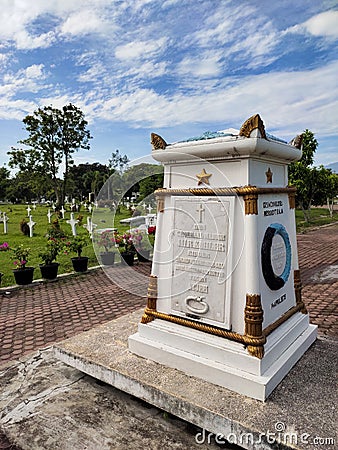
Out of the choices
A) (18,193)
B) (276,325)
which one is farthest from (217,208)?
(18,193)

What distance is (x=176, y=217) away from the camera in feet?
9.86

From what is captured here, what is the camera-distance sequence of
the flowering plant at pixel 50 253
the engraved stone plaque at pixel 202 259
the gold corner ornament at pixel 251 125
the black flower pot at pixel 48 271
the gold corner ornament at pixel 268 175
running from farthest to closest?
the flowering plant at pixel 50 253 → the black flower pot at pixel 48 271 → the gold corner ornament at pixel 268 175 → the engraved stone plaque at pixel 202 259 → the gold corner ornament at pixel 251 125

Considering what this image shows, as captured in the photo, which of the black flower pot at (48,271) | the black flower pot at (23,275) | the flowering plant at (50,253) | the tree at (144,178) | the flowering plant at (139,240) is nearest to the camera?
the tree at (144,178)

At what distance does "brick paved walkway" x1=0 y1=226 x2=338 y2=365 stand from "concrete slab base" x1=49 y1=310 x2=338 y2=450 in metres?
1.22

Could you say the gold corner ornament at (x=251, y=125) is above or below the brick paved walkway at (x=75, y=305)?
above

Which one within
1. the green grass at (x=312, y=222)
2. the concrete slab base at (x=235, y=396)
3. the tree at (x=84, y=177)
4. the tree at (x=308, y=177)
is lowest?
the concrete slab base at (x=235, y=396)

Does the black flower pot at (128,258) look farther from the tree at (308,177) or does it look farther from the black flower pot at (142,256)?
the tree at (308,177)

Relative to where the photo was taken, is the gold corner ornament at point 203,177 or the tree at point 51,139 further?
the tree at point 51,139

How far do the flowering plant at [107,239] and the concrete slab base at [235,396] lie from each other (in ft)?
19.6

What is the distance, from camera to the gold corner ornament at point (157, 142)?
300cm

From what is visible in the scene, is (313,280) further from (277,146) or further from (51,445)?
(51,445)

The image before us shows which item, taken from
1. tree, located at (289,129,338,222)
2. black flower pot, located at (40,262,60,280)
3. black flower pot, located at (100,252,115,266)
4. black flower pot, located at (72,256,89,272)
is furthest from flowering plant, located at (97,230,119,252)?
tree, located at (289,129,338,222)

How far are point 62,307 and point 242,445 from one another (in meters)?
3.99

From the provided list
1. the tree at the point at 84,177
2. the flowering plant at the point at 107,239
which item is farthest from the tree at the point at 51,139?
the flowering plant at the point at 107,239
